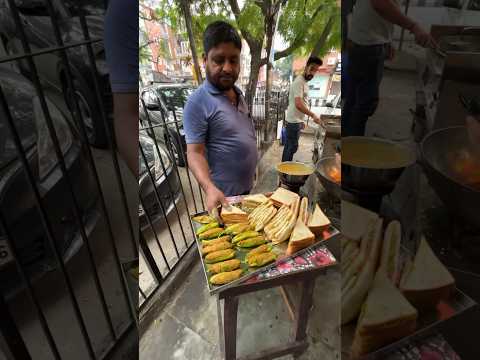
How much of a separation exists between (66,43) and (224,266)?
0.63 metres

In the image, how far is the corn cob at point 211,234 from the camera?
742mm

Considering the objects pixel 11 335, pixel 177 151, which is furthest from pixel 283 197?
pixel 11 335

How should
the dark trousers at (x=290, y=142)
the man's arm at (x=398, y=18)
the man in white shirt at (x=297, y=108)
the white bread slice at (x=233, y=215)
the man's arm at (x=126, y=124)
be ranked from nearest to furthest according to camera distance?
the man's arm at (x=398, y=18) → the man's arm at (x=126, y=124) → the man in white shirt at (x=297, y=108) → the dark trousers at (x=290, y=142) → the white bread slice at (x=233, y=215)

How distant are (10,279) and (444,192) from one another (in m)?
0.47

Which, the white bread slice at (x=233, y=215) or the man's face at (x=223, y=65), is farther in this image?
the white bread slice at (x=233, y=215)

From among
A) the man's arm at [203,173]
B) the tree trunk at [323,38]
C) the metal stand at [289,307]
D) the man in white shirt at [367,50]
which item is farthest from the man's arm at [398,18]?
the metal stand at [289,307]

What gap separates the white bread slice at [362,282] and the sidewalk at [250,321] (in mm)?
159

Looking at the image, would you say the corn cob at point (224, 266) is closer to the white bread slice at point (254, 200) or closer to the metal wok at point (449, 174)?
the white bread slice at point (254, 200)

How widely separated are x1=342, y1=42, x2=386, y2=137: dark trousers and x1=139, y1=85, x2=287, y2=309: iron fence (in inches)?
12.0

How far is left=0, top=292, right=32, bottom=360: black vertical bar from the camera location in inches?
11.9

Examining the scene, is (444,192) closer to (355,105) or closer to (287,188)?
(355,105)

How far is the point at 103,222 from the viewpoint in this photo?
12.5 inches

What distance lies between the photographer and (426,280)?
0.25 metres

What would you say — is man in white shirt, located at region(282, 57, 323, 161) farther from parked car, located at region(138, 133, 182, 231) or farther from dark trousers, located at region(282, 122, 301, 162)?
parked car, located at region(138, 133, 182, 231)
